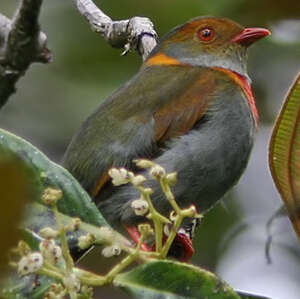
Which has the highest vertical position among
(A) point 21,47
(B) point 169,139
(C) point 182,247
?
(A) point 21,47

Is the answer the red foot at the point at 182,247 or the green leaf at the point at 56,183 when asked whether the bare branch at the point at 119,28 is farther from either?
the green leaf at the point at 56,183

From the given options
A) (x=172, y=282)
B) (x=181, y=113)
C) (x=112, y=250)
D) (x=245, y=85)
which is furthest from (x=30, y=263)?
(x=245, y=85)

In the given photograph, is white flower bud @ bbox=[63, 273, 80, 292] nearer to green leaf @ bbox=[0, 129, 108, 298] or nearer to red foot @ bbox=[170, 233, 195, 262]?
green leaf @ bbox=[0, 129, 108, 298]

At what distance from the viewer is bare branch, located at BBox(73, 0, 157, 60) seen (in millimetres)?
4102

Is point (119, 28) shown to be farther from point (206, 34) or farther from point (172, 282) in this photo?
point (172, 282)

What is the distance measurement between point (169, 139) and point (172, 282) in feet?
6.45

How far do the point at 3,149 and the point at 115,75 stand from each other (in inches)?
106

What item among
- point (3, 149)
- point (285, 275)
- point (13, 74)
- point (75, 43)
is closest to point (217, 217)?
point (285, 275)

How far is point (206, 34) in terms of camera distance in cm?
468

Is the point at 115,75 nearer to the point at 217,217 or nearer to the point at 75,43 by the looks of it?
the point at 75,43

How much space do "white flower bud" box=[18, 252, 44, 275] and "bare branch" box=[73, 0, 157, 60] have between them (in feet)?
8.62

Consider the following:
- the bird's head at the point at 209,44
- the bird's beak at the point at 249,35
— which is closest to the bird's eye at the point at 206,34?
the bird's head at the point at 209,44

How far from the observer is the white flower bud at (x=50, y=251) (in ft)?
5.55

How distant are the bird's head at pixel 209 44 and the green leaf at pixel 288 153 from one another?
2429 millimetres
